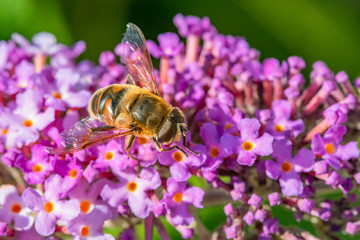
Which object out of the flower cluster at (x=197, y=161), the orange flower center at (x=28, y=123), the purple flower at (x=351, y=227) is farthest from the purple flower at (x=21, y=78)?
the purple flower at (x=351, y=227)

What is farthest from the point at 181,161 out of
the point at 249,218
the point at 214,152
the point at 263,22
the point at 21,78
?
the point at 263,22

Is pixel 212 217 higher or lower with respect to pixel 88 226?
lower

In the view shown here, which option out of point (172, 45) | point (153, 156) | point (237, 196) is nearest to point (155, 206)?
point (153, 156)

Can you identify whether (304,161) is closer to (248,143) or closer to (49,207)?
(248,143)

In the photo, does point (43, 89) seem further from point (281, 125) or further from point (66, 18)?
point (66, 18)

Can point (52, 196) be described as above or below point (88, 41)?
above

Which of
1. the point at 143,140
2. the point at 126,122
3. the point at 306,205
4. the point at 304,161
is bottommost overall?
the point at 143,140
